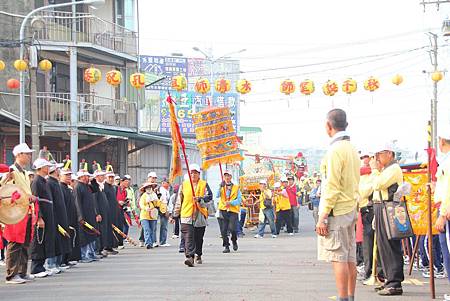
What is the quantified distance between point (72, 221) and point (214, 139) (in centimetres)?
689

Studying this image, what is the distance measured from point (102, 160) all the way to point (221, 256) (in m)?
20.5

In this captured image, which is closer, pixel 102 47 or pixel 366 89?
pixel 366 89

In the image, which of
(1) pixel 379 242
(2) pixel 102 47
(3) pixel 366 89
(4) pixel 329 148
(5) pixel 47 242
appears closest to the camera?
(4) pixel 329 148

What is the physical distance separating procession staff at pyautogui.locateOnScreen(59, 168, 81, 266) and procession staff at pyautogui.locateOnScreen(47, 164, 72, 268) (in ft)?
1.24

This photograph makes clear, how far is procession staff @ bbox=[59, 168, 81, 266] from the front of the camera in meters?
15.4

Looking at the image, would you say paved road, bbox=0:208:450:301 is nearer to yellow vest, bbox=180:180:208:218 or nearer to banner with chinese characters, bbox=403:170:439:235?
banner with chinese characters, bbox=403:170:439:235

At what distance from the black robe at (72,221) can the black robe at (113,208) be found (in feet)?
9.06

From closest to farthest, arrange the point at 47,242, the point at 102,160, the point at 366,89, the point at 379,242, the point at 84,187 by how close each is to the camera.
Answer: the point at 379,242
the point at 47,242
the point at 84,187
the point at 366,89
the point at 102,160

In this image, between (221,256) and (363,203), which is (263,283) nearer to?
(363,203)

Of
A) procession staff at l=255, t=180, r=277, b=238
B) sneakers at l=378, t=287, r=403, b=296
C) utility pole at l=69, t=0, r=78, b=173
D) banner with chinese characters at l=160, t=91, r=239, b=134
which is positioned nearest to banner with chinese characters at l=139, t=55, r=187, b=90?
banner with chinese characters at l=160, t=91, r=239, b=134

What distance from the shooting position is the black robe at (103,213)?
17.8 meters

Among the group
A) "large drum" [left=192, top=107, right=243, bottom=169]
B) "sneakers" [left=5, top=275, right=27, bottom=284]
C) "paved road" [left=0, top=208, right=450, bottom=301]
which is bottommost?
"paved road" [left=0, top=208, right=450, bottom=301]

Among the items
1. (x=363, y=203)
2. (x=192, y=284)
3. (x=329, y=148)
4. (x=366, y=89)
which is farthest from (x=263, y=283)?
(x=366, y=89)

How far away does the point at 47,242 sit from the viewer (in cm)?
1393
